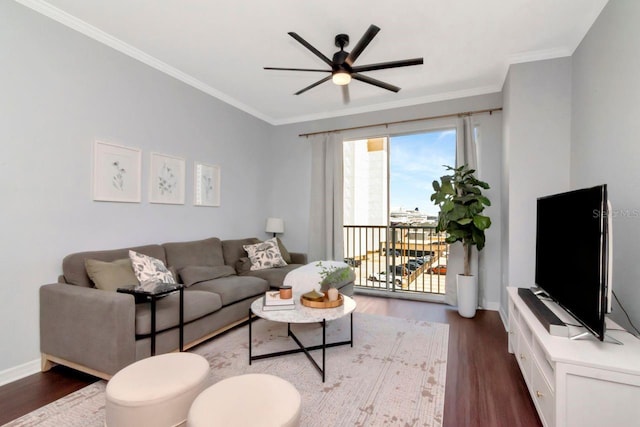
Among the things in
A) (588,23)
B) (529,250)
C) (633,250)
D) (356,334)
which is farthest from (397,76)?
(356,334)

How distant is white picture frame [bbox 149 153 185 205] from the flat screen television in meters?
3.61

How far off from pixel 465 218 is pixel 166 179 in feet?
11.3

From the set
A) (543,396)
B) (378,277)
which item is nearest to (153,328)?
(543,396)

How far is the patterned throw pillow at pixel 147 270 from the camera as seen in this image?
2494mm

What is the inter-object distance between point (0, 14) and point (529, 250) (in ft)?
15.9

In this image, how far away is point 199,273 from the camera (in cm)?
311

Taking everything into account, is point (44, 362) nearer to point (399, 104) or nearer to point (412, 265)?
point (412, 265)

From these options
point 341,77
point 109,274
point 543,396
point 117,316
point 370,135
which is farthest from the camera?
point 370,135

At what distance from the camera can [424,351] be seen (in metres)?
2.60

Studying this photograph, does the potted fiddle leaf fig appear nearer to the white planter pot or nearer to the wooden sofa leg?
the white planter pot

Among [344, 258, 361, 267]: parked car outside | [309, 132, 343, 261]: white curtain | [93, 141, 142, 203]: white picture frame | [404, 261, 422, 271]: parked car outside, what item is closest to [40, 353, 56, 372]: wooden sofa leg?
[93, 141, 142, 203]: white picture frame

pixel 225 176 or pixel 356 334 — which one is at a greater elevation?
pixel 225 176

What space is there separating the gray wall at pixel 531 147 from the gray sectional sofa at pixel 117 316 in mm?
2848

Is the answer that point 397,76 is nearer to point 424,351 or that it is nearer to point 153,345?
point 424,351
